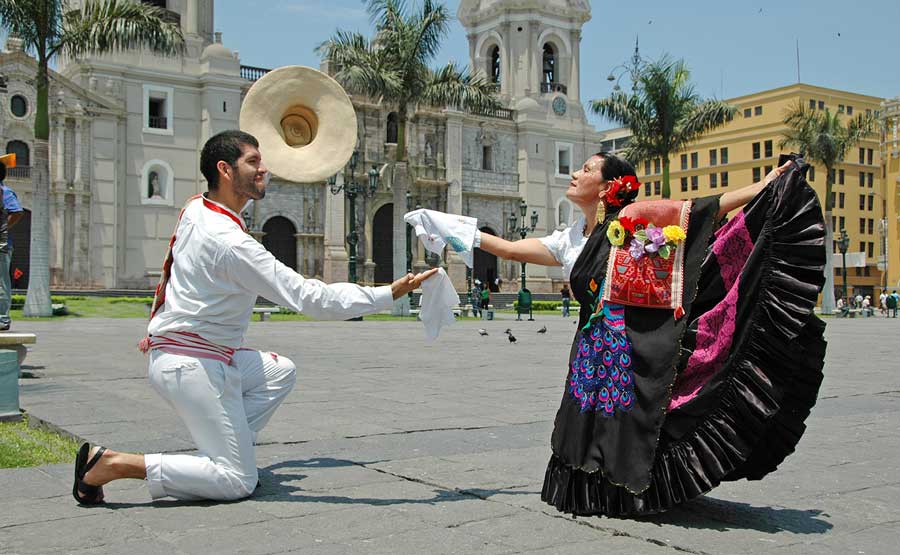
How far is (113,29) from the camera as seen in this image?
21.3 meters

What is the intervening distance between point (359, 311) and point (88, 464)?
128cm

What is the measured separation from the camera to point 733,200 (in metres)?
3.72

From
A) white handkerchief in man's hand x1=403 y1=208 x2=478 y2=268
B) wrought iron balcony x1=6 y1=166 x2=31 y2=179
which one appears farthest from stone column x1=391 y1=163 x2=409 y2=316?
white handkerchief in man's hand x1=403 y1=208 x2=478 y2=268

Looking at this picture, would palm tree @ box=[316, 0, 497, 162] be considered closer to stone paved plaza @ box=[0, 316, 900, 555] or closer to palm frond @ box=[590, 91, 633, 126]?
palm frond @ box=[590, 91, 633, 126]

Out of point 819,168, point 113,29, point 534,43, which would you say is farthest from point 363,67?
point 819,168

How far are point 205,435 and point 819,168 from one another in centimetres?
6544

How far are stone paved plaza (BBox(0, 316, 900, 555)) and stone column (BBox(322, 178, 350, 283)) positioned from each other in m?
31.4

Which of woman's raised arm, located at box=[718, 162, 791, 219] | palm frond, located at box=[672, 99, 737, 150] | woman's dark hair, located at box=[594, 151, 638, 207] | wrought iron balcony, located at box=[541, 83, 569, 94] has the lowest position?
woman's raised arm, located at box=[718, 162, 791, 219]

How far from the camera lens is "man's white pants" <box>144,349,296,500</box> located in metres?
3.72

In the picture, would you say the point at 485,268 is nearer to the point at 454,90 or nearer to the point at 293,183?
the point at 293,183

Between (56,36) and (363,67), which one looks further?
(363,67)

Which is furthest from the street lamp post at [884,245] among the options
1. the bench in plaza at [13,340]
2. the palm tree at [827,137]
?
the bench in plaza at [13,340]

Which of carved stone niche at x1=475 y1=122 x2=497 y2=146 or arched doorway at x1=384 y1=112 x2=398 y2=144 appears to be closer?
arched doorway at x1=384 y1=112 x2=398 y2=144

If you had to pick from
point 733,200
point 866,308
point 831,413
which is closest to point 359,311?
point 733,200
